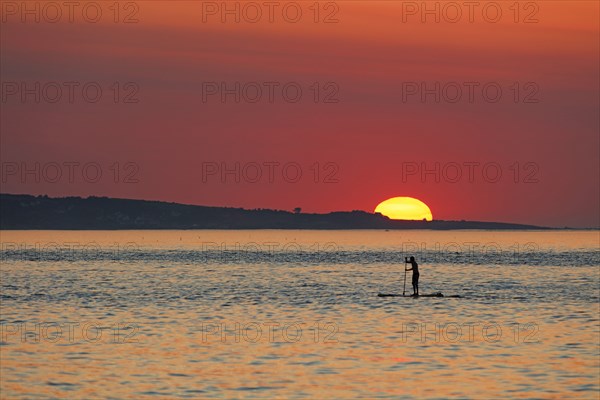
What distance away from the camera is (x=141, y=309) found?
60.9m

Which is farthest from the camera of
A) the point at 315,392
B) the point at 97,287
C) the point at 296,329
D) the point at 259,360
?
the point at 97,287

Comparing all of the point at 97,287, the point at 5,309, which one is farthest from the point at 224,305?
the point at 97,287

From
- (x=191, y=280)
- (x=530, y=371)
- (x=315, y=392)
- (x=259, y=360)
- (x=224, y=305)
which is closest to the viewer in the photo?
(x=315, y=392)

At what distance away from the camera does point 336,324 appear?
51.4m

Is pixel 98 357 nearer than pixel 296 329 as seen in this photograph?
Yes

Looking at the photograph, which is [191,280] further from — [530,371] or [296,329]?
[530,371]

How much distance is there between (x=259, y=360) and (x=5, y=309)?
27067 millimetres

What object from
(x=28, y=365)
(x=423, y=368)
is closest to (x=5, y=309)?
(x=28, y=365)

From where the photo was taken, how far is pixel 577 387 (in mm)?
31875

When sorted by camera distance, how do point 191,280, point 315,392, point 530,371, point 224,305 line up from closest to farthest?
point 315,392 < point 530,371 < point 224,305 < point 191,280

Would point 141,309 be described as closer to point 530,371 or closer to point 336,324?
point 336,324

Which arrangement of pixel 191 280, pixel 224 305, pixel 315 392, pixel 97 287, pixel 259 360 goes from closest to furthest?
pixel 315 392, pixel 259 360, pixel 224 305, pixel 97 287, pixel 191 280

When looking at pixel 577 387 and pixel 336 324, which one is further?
pixel 336 324

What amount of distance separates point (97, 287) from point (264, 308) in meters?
26.6
